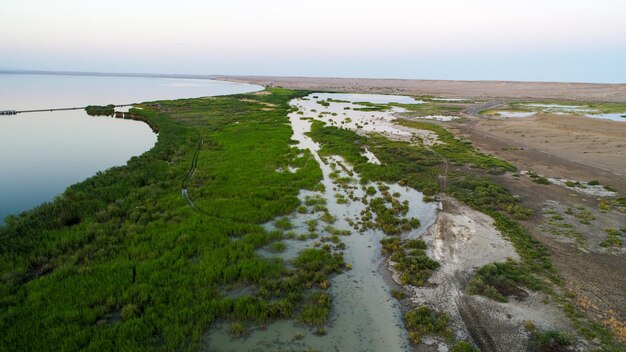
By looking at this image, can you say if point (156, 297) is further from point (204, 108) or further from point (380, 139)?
point (204, 108)

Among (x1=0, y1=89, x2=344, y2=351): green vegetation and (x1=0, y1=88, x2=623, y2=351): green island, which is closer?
(x1=0, y1=89, x2=344, y2=351): green vegetation

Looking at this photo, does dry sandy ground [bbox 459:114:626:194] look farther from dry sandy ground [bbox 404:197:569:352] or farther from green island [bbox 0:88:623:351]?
dry sandy ground [bbox 404:197:569:352]

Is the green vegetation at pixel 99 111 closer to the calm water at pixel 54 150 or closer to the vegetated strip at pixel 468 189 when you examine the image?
the calm water at pixel 54 150

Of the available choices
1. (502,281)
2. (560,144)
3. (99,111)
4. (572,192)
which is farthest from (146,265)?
(99,111)

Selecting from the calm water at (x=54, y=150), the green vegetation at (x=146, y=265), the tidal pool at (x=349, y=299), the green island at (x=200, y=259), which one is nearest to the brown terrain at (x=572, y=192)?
the green island at (x=200, y=259)

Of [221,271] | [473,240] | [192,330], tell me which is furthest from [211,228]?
[473,240]

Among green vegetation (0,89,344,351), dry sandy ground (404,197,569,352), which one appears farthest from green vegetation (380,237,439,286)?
green vegetation (0,89,344,351)
